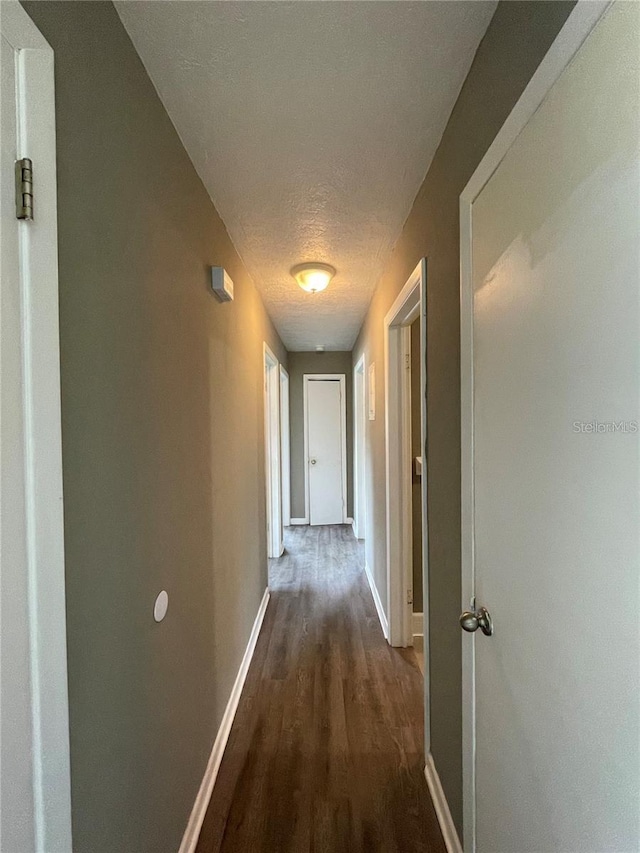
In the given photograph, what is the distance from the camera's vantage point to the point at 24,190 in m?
0.57

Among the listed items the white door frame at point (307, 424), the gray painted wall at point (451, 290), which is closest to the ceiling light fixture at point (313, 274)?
the gray painted wall at point (451, 290)

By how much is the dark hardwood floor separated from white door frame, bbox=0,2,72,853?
1.05m

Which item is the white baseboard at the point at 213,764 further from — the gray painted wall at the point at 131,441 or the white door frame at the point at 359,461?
the white door frame at the point at 359,461

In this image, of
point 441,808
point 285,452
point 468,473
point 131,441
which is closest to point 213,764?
point 441,808

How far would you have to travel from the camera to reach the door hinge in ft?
1.87

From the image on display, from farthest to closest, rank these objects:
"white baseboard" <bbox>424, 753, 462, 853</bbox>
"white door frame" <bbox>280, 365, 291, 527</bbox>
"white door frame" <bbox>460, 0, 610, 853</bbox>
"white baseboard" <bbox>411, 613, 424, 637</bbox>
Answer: "white door frame" <bbox>280, 365, 291, 527</bbox> < "white baseboard" <bbox>411, 613, 424, 637</bbox> < "white baseboard" <bbox>424, 753, 462, 853</bbox> < "white door frame" <bbox>460, 0, 610, 853</bbox>

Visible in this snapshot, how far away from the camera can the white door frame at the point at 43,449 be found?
579mm

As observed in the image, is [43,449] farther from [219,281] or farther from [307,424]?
[307,424]

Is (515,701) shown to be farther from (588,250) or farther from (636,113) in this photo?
(636,113)

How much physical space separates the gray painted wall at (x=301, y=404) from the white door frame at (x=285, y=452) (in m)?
0.09

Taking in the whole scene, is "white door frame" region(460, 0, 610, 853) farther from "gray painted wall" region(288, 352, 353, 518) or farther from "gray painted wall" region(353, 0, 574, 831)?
"gray painted wall" region(288, 352, 353, 518)

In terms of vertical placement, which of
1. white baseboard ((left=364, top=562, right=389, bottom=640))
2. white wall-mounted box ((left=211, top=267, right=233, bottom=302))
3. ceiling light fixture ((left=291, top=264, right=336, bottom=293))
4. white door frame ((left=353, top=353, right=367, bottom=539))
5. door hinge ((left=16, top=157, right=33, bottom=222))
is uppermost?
ceiling light fixture ((left=291, top=264, right=336, bottom=293))

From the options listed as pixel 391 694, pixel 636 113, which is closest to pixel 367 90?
pixel 636 113

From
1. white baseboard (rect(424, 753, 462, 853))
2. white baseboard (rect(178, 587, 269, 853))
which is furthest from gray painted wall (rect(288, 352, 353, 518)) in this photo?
white baseboard (rect(424, 753, 462, 853))
